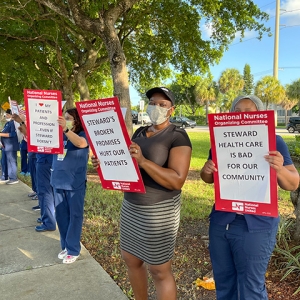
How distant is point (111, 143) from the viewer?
2.64 m

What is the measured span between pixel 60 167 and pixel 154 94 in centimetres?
178

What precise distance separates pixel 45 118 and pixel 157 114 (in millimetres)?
1824

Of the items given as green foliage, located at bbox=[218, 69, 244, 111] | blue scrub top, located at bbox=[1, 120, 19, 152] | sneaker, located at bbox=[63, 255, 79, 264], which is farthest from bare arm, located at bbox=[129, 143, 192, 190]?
green foliage, located at bbox=[218, 69, 244, 111]

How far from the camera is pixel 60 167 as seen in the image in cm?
395

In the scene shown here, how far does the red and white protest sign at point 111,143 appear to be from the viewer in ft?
8.34

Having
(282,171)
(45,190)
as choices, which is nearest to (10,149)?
(45,190)

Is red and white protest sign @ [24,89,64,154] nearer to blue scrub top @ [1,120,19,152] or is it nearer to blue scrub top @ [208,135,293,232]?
blue scrub top @ [208,135,293,232]

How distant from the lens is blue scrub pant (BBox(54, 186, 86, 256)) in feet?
13.0

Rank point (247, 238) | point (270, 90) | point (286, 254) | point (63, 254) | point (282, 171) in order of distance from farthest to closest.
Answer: point (270, 90)
point (63, 254)
point (286, 254)
point (247, 238)
point (282, 171)

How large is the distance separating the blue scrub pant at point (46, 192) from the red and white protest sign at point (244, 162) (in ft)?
11.2

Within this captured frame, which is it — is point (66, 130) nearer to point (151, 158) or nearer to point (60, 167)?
point (60, 167)

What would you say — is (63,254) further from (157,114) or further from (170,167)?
(157,114)

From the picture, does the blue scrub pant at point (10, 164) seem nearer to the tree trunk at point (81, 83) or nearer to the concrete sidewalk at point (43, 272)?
the concrete sidewalk at point (43, 272)

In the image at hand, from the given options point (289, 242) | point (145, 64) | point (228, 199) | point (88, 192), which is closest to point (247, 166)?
point (228, 199)
